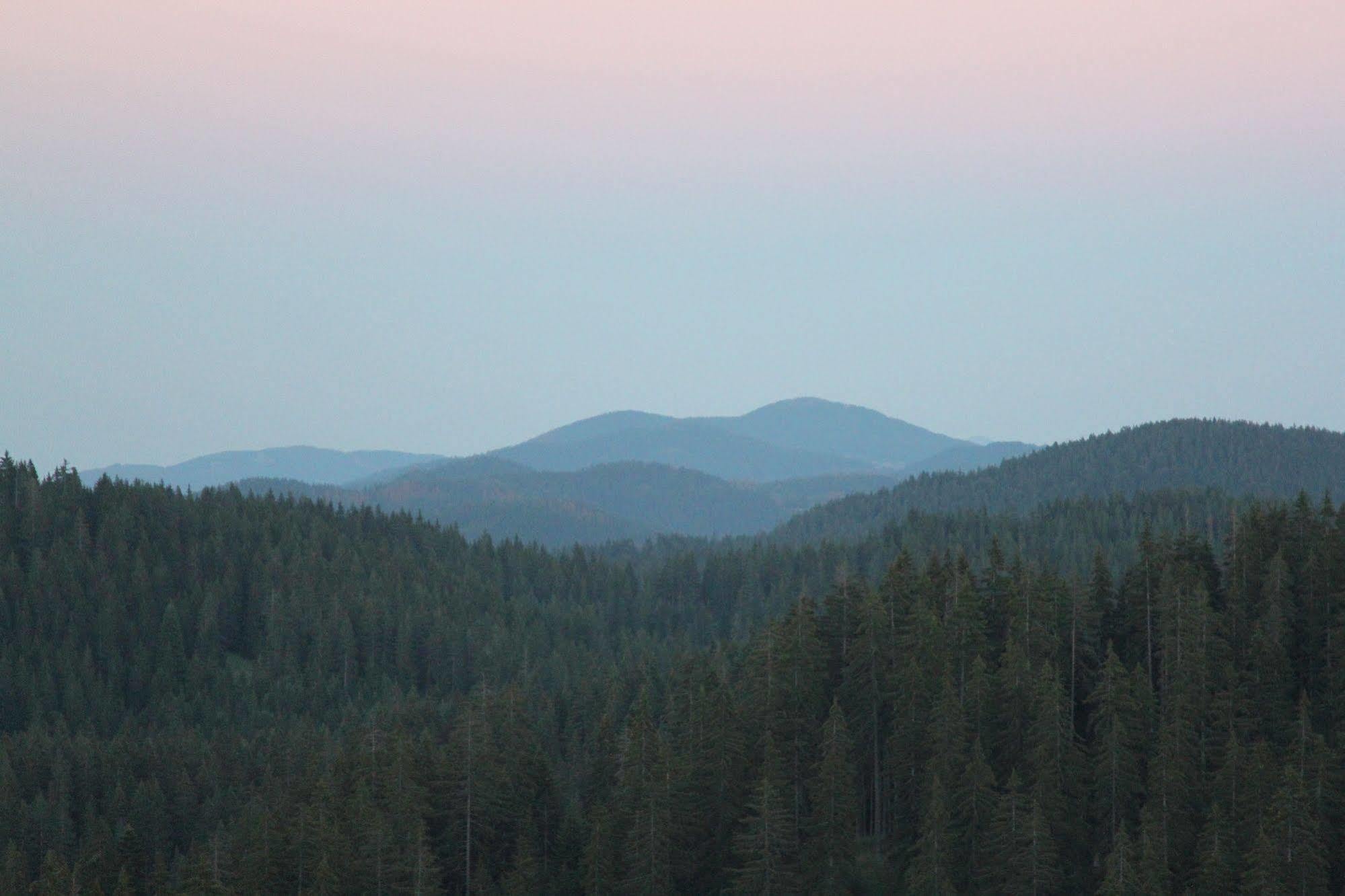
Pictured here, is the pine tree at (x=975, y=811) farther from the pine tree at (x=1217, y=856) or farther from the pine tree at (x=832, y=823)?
the pine tree at (x=1217, y=856)

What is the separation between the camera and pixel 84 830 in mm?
100500

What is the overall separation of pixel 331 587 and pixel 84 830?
3026 inches

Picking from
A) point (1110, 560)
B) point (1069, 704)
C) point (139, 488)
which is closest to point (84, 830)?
point (1069, 704)

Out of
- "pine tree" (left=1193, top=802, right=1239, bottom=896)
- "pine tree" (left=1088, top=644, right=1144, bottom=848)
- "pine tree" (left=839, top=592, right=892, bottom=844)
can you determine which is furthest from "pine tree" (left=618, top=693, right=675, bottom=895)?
"pine tree" (left=1193, top=802, right=1239, bottom=896)

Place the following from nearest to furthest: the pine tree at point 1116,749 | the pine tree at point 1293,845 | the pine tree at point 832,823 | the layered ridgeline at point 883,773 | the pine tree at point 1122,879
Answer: the pine tree at point 1122,879 < the pine tree at point 1293,845 < the layered ridgeline at point 883,773 < the pine tree at point 1116,749 < the pine tree at point 832,823

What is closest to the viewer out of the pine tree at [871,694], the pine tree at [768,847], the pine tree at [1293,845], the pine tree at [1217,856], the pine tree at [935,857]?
the pine tree at [1293,845]

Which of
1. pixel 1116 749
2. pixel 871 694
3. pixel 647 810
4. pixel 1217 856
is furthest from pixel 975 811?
pixel 647 810

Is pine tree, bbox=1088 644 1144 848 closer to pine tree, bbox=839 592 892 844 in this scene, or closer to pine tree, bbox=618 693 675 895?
pine tree, bbox=839 592 892 844

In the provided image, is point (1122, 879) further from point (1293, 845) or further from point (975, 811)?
point (975, 811)

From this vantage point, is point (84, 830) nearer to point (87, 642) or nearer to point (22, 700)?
point (22, 700)

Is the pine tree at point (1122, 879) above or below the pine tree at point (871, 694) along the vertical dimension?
below

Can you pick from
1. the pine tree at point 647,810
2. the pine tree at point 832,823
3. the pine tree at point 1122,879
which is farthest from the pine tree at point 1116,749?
the pine tree at point 647,810

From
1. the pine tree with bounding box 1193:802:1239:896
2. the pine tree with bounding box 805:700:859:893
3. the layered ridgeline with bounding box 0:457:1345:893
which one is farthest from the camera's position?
the pine tree with bounding box 805:700:859:893

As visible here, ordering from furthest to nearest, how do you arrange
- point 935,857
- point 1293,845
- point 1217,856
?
point 935,857 → point 1217,856 → point 1293,845
